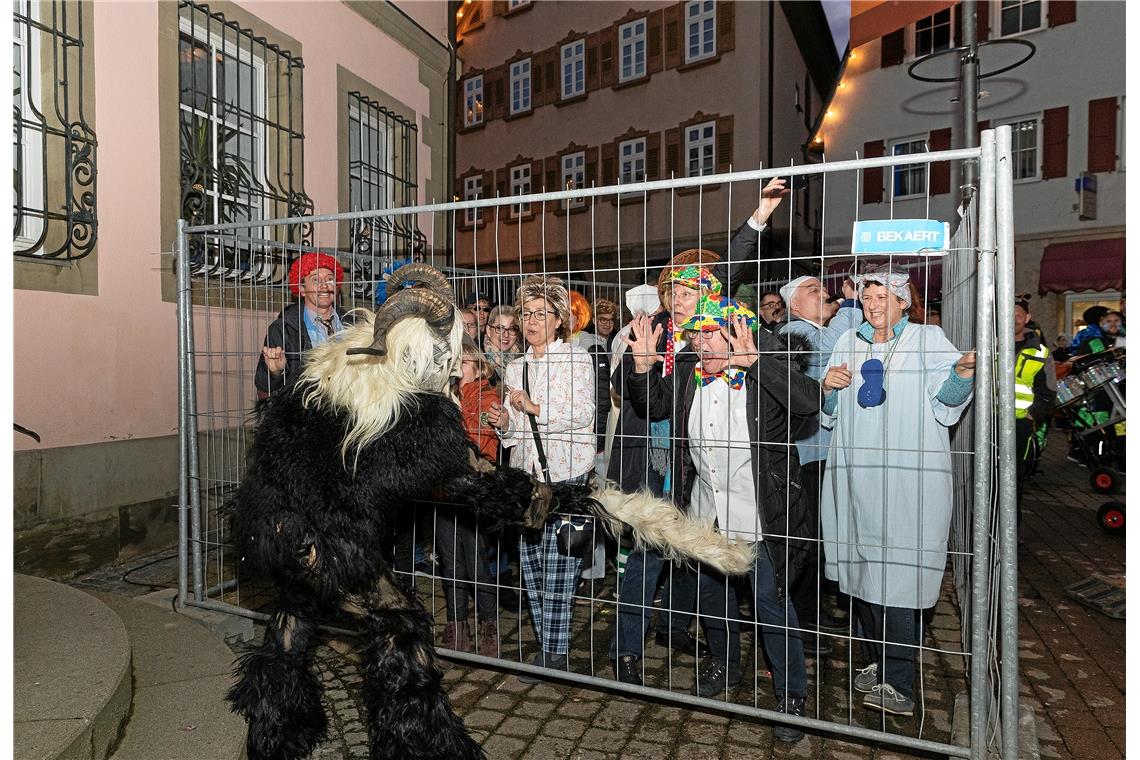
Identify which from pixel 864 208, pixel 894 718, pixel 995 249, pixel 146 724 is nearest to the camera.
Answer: pixel 995 249

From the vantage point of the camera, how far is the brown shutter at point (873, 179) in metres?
19.0

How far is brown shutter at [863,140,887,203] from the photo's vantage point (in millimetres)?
19000

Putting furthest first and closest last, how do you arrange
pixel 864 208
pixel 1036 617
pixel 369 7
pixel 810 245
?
pixel 810 245, pixel 864 208, pixel 369 7, pixel 1036 617

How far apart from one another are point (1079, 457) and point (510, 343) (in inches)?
307

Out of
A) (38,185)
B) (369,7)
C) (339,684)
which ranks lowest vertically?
(339,684)

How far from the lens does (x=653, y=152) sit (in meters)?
18.2

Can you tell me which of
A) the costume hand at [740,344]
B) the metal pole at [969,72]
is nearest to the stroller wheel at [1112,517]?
the metal pole at [969,72]

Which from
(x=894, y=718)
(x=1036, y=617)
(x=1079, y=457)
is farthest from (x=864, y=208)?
(x=894, y=718)

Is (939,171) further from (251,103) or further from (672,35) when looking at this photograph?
(251,103)

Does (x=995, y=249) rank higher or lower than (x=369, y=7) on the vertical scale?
lower

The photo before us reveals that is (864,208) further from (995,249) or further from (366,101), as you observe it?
(995,249)

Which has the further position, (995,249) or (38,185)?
(38,185)

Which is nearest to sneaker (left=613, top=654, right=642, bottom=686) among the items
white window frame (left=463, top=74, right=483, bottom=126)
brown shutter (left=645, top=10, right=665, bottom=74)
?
brown shutter (left=645, top=10, right=665, bottom=74)

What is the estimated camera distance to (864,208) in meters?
→ 19.2
